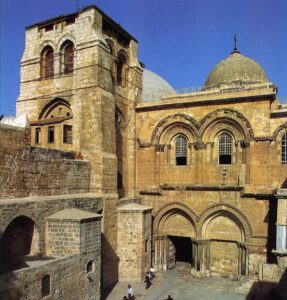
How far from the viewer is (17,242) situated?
13383 millimetres

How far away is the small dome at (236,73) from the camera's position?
23203 mm

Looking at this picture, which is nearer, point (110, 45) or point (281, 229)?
point (281, 229)

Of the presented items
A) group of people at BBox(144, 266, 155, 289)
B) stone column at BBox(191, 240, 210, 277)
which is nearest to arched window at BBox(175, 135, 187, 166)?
stone column at BBox(191, 240, 210, 277)

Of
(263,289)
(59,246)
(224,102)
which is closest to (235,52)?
(224,102)

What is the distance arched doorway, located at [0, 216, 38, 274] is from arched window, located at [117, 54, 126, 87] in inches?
419

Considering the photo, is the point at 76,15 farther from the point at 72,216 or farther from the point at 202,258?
the point at 202,258

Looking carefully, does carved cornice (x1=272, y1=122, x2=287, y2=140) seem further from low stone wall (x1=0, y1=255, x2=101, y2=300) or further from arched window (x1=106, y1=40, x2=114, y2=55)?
low stone wall (x1=0, y1=255, x2=101, y2=300)

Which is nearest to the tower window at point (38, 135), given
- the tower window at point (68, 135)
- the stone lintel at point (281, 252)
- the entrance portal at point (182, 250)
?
the tower window at point (68, 135)

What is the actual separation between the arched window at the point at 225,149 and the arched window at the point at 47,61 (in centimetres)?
1026

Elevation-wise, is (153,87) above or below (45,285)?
above

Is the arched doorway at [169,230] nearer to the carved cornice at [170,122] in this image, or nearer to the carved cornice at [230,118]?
the carved cornice at [170,122]

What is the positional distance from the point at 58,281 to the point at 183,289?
7.45m

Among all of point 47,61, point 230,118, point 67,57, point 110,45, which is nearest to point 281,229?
point 230,118

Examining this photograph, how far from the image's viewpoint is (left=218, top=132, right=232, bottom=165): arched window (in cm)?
1947
